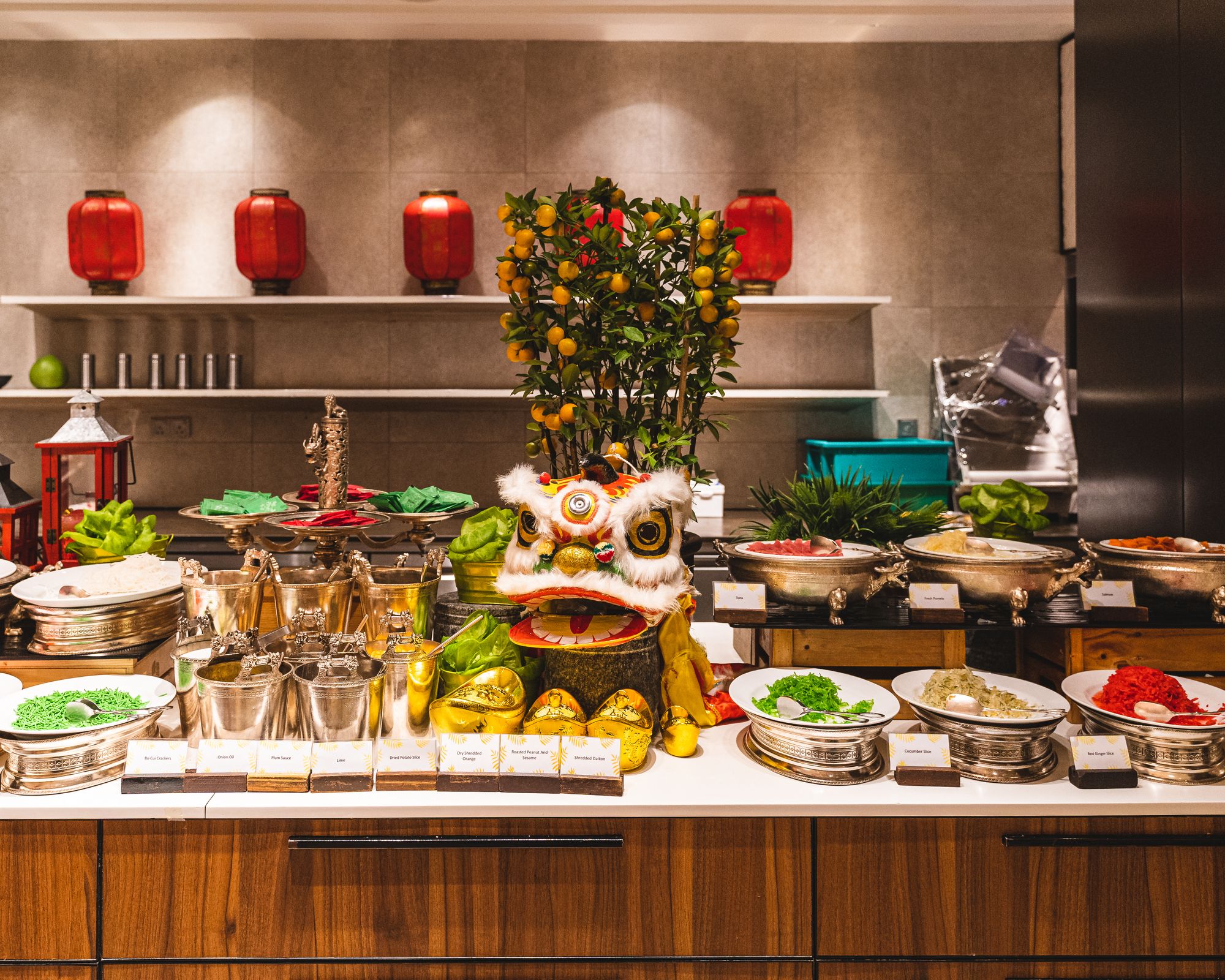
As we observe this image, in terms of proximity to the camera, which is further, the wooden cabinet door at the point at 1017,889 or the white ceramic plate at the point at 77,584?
the white ceramic plate at the point at 77,584

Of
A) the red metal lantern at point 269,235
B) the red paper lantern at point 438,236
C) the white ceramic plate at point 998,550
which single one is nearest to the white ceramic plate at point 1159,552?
the white ceramic plate at point 998,550

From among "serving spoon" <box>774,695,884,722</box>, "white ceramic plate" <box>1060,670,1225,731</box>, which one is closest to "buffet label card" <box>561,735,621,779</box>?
"serving spoon" <box>774,695,884,722</box>

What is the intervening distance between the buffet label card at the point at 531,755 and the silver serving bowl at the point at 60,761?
526 millimetres

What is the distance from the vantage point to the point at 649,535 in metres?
1.21

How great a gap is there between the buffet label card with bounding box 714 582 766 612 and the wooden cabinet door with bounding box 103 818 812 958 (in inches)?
13.2

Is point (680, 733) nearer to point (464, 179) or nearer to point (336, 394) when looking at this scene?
point (336, 394)

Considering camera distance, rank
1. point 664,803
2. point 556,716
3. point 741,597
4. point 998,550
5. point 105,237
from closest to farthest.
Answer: point 664,803, point 556,716, point 741,597, point 998,550, point 105,237

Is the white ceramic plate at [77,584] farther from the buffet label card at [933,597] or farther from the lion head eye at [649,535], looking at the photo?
the buffet label card at [933,597]

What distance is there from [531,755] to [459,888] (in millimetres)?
198

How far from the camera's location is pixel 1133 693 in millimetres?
1196

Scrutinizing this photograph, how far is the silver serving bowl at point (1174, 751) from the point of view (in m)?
1.15

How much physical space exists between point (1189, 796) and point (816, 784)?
0.49 meters

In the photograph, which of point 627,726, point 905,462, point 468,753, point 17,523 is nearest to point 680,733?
point 627,726

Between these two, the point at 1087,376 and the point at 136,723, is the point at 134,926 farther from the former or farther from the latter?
the point at 1087,376
